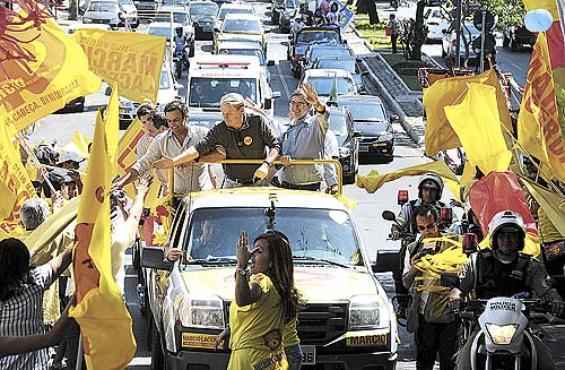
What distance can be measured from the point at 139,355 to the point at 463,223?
3.10m

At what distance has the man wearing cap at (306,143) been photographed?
1295 cm

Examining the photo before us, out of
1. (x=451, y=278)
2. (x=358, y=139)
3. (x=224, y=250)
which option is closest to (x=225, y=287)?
(x=224, y=250)

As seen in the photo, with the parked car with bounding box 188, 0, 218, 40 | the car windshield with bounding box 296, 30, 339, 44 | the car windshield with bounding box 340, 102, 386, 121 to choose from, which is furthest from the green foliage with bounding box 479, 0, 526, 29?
the parked car with bounding box 188, 0, 218, 40

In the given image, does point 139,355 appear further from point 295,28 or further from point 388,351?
point 295,28

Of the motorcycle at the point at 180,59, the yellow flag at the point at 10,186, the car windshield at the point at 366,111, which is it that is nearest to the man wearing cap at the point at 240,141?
the yellow flag at the point at 10,186

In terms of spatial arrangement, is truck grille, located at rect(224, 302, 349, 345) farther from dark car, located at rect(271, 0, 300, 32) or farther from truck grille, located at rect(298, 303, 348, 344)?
dark car, located at rect(271, 0, 300, 32)

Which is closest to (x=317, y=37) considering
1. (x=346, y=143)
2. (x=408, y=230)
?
(x=346, y=143)

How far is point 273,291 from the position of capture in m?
8.12

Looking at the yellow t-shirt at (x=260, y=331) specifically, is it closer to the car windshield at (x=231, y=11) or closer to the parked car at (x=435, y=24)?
the parked car at (x=435, y=24)

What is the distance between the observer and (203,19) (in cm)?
5975

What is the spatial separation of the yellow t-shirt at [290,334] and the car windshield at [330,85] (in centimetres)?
2532

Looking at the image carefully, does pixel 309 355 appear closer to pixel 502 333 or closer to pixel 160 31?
pixel 502 333

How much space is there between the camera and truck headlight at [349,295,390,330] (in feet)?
32.7

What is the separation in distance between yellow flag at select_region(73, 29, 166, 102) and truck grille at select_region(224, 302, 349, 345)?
5.00 m
